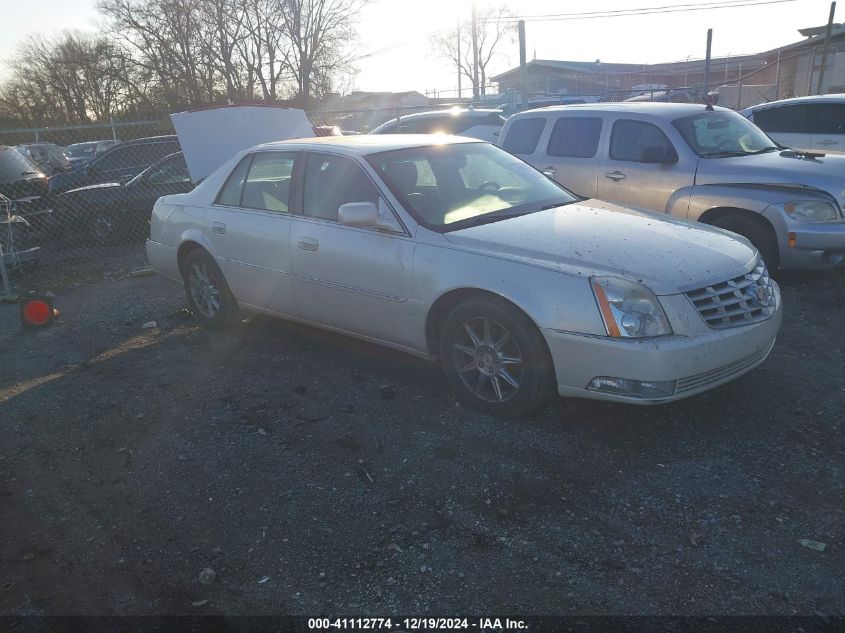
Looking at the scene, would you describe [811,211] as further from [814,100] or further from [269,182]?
[269,182]

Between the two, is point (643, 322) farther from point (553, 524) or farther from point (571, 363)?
point (553, 524)

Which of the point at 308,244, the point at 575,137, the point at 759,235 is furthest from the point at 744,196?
the point at 308,244

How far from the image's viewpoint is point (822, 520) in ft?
9.90

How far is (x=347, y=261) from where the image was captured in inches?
183

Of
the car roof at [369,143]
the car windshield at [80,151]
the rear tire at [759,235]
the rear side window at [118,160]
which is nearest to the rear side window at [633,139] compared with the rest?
the rear tire at [759,235]

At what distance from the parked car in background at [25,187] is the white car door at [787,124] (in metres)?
11.1

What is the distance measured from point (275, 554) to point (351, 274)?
6.89ft

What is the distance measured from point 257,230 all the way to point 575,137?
13.1 ft

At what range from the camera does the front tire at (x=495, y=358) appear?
380 cm

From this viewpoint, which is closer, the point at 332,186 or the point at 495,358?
the point at 495,358

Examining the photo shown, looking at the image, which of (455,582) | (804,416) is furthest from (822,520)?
(455,582)

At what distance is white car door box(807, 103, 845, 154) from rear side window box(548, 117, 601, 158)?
4.14 metres

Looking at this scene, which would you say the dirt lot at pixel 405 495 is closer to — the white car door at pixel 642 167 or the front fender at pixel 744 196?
the front fender at pixel 744 196

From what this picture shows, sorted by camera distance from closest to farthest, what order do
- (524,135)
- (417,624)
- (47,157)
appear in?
1. (417,624)
2. (524,135)
3. (47,157)
